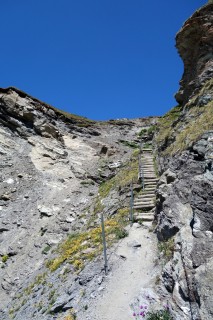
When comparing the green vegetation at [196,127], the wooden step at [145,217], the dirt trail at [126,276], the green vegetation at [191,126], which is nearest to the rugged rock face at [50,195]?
the dirt trail at [126,276]

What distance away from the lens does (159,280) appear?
11359 mm

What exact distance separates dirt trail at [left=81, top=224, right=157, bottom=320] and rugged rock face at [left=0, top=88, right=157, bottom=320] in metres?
0.69

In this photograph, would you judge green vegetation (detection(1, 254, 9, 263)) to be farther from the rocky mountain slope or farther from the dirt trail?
the dirt trail

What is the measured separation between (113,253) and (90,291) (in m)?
2.29

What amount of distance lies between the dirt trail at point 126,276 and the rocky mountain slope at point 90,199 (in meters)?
0.40

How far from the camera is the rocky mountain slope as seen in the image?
38.3ft

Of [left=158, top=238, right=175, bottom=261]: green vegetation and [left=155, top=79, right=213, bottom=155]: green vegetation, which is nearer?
[left=158, top=238, right=175, bottom=261]: green vegetation

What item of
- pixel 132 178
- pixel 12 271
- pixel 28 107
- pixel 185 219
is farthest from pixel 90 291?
pixel 28 107

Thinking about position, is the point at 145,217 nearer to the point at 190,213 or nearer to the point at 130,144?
the point at 190,213

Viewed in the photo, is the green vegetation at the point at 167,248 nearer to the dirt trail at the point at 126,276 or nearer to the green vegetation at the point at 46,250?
the dirt trail at the point at 126,276

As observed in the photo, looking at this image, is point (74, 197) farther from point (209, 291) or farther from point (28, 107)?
point (209, 291)

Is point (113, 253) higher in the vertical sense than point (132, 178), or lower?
lower

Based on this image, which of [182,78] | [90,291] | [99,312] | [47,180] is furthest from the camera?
[182,78]

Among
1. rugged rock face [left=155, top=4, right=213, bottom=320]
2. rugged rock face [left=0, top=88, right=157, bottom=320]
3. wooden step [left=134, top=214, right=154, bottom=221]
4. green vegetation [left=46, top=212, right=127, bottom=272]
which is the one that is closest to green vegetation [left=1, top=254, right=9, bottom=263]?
rugged rock face [left=0, top=88, right=157, bottom=320]
